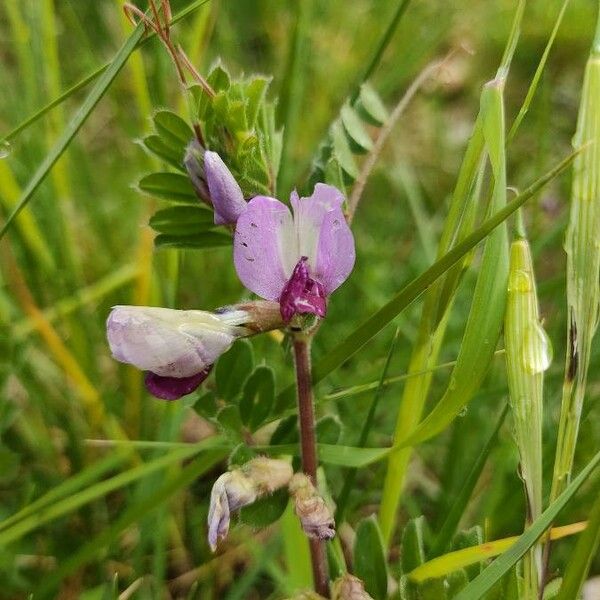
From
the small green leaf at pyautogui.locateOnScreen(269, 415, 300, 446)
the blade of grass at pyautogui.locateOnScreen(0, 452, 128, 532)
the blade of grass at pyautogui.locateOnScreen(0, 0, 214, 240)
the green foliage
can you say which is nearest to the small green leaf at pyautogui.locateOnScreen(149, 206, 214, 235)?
the green foliage

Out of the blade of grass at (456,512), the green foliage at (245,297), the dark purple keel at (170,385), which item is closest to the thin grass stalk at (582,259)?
the green foliage at (245,297)

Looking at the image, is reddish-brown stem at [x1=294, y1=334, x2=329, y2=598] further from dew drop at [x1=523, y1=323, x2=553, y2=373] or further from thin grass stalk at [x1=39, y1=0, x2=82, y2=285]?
thin grass stalk at [x1=39, y1=0, x2=82, y2=285]

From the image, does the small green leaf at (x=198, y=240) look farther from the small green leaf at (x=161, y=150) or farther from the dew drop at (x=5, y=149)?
the dew drop at (x=5, y=149)

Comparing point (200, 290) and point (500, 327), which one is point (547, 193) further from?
→ point (500, 327)

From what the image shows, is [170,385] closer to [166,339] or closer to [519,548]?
[166,339]

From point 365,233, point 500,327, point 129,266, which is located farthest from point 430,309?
point 365,233

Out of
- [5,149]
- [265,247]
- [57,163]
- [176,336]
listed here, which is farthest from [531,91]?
[57,163]
